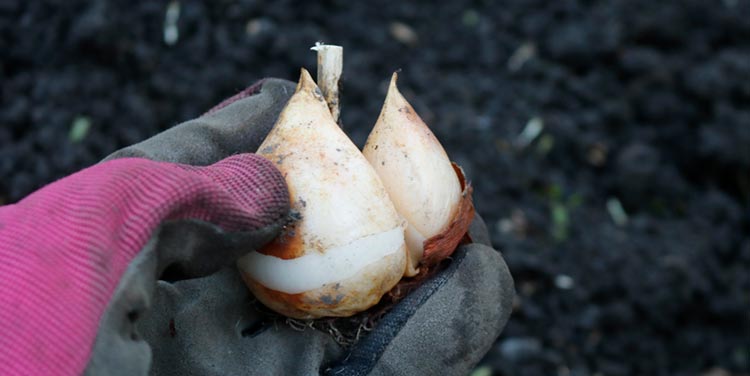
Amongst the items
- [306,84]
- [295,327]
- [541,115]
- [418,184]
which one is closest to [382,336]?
[295,327]

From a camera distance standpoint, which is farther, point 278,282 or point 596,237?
point 596,237

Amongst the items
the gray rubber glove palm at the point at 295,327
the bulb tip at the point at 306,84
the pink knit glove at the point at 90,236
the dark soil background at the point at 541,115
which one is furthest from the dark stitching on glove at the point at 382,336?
the dark soil background at the point at 541,115

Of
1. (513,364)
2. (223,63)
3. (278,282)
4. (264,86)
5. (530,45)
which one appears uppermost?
(264,86)

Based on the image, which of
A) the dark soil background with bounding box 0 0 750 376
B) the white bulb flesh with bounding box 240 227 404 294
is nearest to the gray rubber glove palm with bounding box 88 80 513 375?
the white bulb flesh with bounding box 240 227 404 294

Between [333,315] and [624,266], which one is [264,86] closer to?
[333,315]

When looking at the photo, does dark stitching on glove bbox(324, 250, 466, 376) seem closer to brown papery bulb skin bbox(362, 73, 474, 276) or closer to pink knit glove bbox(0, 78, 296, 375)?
brown papery bulb skin bbox(362, 73, 474, 276)

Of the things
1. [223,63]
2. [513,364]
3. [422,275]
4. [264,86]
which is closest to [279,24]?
[223,63]
